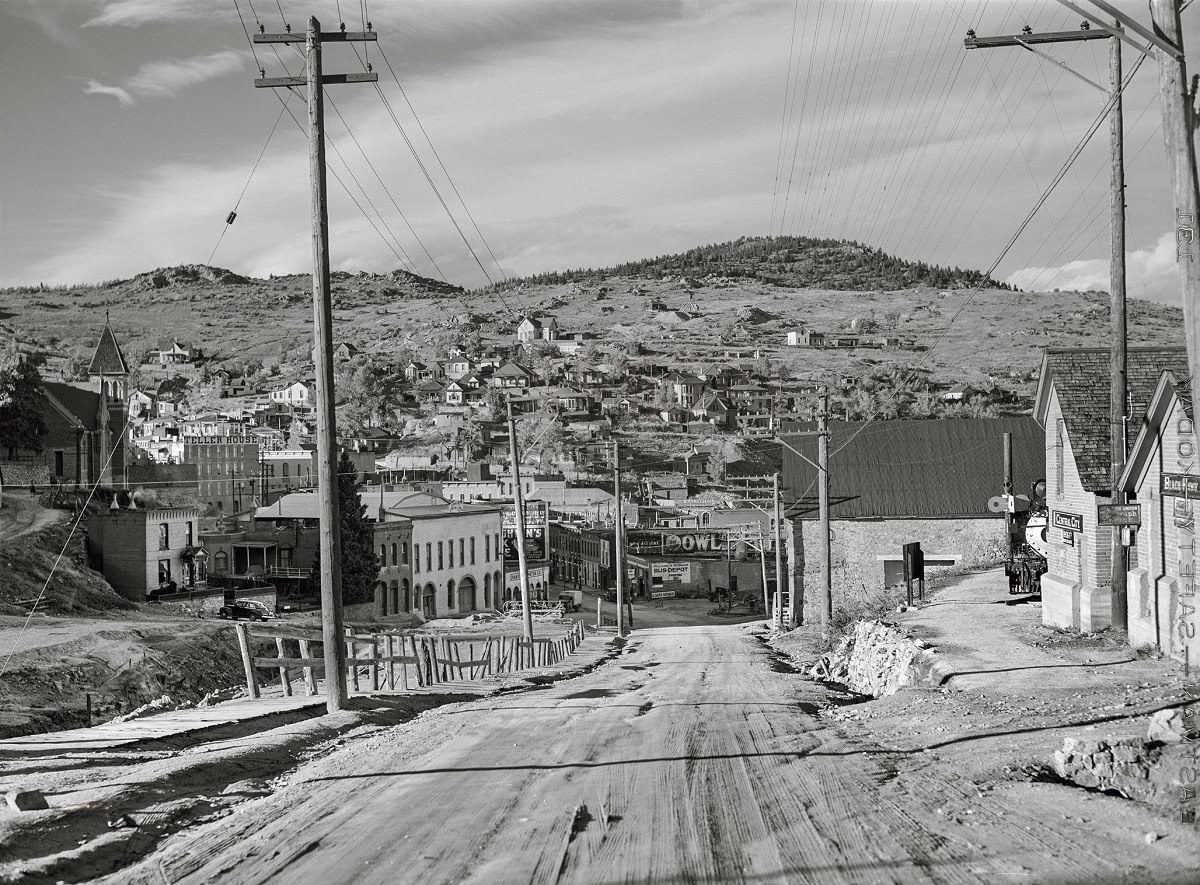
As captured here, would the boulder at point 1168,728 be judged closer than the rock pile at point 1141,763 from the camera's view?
No

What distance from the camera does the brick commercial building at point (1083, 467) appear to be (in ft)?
75.4

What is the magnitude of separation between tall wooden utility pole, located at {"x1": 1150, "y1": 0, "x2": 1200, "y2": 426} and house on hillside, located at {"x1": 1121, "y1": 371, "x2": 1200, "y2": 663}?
7.77m

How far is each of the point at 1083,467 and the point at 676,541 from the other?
68000 millimetres

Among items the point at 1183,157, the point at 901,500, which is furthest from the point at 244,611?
the point at 1183,157

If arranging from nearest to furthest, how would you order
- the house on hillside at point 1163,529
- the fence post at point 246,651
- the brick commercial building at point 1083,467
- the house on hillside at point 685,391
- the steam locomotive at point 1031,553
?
the fence post at point 246,651, the house on hillside at point 1163,529, the brick commercial building at point 1083,467, the steam locomotive at point 1031,553, the house on hillside at point 685,391

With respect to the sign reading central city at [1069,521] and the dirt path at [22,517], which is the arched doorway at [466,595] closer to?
the dirt path at [22,517]

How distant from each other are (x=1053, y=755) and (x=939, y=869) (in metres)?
3.78

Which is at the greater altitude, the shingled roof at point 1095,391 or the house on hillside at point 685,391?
the house on hillside at point 685,391

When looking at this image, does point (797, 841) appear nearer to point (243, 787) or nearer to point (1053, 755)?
point (1053, 755)

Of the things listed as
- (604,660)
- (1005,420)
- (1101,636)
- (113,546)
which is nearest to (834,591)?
(1005,420)

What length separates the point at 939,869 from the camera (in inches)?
309

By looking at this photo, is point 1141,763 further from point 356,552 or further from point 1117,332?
point 356,552

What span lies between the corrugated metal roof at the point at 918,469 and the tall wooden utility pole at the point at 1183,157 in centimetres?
3628

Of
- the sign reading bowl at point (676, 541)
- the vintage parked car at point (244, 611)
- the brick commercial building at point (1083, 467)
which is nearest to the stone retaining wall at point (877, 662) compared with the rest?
the brick commercial building at point (1083, 467)
